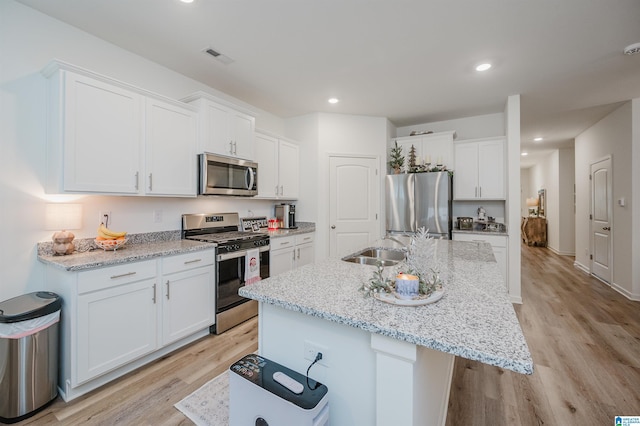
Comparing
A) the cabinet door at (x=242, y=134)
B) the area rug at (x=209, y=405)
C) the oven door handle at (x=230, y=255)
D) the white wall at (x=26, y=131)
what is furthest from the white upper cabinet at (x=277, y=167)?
the area rug at (x=209, y=405)

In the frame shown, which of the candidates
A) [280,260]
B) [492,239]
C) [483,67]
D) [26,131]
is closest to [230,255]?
[280,260]

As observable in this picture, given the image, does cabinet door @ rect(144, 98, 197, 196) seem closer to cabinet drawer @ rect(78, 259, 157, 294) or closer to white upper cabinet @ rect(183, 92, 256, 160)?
white upper cabinet @ rect(183, 92, 256, 160)

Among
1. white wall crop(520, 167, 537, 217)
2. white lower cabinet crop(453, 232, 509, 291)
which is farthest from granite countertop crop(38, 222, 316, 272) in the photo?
white wall crop(520, 167, 537, 217)

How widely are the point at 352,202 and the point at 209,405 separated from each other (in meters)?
3.16

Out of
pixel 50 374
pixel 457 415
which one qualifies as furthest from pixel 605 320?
pixel 50 374

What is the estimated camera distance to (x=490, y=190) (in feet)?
13.0

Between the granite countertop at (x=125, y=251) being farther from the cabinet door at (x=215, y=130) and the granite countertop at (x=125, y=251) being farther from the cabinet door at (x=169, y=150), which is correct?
the cabinet door at (x=215, y=130)

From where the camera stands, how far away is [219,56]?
2.59m

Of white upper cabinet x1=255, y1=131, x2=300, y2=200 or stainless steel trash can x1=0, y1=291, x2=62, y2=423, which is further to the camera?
white upper cabinet x1=255, y1=131, x2=300, y2=200

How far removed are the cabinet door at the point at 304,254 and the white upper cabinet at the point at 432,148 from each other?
1.98m

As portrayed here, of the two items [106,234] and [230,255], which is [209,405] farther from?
[106,234]

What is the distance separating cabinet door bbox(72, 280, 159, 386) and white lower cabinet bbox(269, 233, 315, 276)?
54.7 inches

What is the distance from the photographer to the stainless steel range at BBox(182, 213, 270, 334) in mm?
2684

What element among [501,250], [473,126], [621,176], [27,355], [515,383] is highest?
[473,126]
